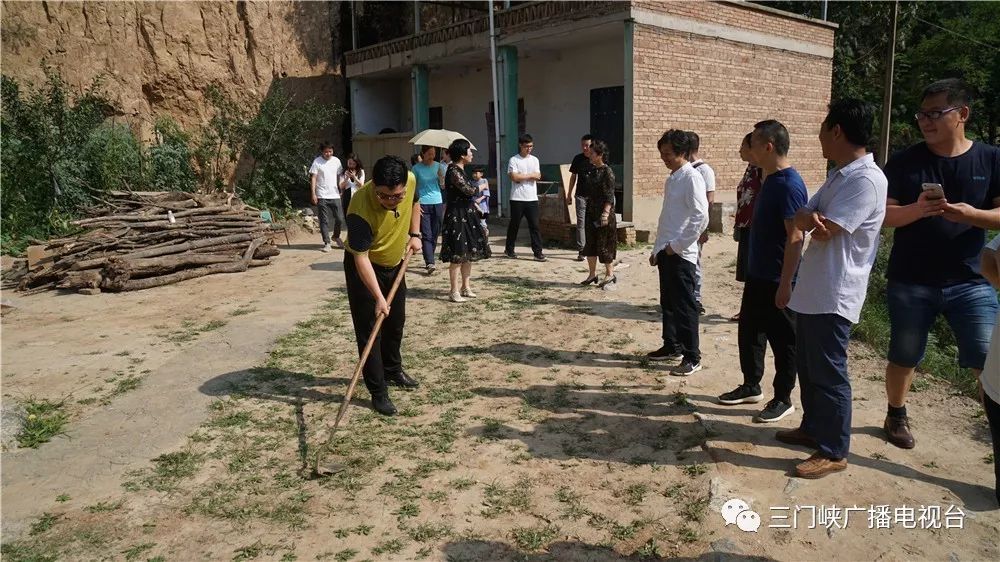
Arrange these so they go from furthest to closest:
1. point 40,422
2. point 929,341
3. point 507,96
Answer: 1. point 507,96
2. point 929,341
3. point 40,422

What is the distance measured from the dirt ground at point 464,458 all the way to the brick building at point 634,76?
A: 20.7 feet

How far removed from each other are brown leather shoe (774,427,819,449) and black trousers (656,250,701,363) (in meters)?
1.18

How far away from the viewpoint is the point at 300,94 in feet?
60.1

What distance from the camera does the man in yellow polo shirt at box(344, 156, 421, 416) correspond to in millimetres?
4075

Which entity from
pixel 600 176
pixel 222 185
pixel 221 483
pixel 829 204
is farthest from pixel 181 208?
pixel 829 204

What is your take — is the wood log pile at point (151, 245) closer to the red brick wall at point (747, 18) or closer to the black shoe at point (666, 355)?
the black shoe at point (666, 355)

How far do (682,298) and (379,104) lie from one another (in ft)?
52.8

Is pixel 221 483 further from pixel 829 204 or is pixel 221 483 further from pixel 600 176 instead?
pixel 600 176

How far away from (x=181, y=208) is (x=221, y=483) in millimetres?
7445

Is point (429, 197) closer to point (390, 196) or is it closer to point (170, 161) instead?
point (390, 196)

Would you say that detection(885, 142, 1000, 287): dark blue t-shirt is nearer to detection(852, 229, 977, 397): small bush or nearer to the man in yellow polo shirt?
detection(852, 229, 977, 397): small bush

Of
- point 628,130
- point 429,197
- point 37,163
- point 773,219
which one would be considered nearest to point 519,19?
point 628,130

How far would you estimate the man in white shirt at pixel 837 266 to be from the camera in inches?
120

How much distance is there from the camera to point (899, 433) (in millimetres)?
3590
